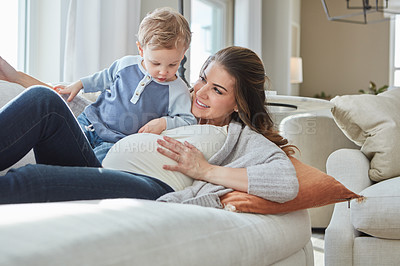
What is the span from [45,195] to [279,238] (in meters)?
0.64

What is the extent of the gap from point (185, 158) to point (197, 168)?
0.16 ft

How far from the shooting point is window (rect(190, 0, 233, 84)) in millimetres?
4836

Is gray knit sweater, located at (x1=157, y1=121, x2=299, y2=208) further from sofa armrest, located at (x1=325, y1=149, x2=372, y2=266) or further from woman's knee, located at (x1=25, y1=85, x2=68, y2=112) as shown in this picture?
sofa armrest, located at (x1=325, y1=149, x2=372, y2=266)

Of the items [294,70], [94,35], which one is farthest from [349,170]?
[294,70]

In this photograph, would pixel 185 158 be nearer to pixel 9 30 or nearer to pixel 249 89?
pixel 249 89

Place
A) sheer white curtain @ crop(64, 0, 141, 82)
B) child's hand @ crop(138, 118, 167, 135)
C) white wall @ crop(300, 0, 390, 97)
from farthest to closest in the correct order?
white wall @ crop(300, 0, 390, 97)
sheer white curtain @ crop(64, 0, 141, 82)
child's hand @ crop(138, 118, 167, 135)

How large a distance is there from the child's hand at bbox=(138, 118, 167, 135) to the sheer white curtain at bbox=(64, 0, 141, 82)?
1125 mm

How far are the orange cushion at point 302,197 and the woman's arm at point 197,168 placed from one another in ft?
0.13

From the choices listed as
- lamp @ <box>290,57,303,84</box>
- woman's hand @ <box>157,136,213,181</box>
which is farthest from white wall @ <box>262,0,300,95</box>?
woman's hand @ <box>157,136,213,181</box>

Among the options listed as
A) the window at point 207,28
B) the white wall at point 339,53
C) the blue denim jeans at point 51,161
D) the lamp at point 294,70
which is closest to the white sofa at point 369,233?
the blue denim jeans at point 51,161

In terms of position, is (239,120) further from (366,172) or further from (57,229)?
(57,229)

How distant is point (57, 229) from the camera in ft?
2.77

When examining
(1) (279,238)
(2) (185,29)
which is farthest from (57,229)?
(2) (185,29)

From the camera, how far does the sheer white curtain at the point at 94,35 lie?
2658 millimetres
